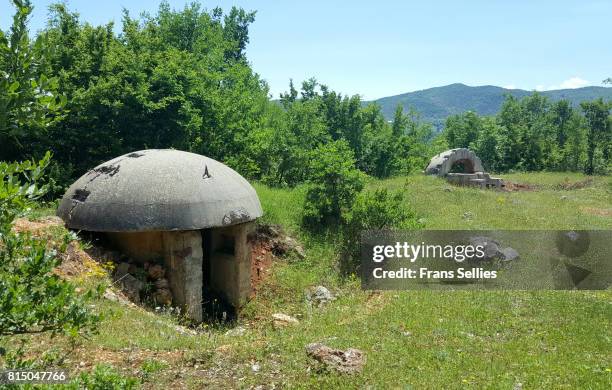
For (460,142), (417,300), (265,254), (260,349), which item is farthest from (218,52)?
(460,142)

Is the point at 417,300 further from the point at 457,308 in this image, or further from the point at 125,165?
the point at 125,165

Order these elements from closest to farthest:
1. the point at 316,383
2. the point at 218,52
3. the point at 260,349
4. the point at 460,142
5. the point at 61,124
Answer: the point at 316,383
the point at 260,349
the point at 61,124
the point at 218,52
the point at 460,142

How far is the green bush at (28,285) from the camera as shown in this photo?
2.86 m

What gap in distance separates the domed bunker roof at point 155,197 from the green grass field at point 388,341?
2084 millimetres

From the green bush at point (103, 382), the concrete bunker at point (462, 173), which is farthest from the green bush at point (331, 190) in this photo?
the concrete bunker at point (462, 173)

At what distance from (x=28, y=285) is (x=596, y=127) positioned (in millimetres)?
43389

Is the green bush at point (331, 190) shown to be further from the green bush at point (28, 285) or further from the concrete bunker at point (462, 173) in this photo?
the concrete bunker at point (462, 173)

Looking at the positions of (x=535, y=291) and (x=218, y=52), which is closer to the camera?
(x=535, y=291)

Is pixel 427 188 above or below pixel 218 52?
below

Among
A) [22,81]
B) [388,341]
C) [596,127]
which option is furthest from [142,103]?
[596,127]

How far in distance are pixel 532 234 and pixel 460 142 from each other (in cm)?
3822

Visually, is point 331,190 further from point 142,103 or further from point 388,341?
point 388,341

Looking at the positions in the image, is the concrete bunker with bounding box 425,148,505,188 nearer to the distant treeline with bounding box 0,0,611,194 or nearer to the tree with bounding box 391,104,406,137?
the distant treeline with bounding box 0,0,611,194

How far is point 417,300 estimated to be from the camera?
956 centimetres
